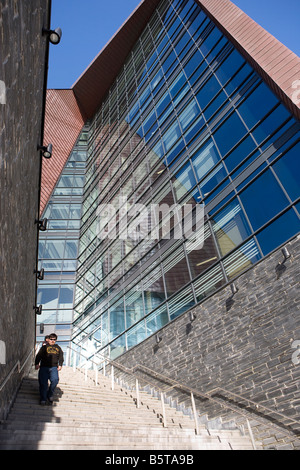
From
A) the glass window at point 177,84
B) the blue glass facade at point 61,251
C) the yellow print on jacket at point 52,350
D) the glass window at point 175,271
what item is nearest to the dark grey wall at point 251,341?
Result: the glass window at point 175,271

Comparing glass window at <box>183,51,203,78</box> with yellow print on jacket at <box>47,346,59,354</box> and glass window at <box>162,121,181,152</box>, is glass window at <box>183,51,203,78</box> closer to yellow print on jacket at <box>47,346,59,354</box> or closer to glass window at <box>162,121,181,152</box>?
glass window at <box>162,121,181,152</box>

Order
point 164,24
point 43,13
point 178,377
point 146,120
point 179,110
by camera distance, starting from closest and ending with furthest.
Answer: point 43,13 < point 178,377 < point 179,110 < point 146,120 < point 164,24

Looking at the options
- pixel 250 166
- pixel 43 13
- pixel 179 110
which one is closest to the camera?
pixel 43 13

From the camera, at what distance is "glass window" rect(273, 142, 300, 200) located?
1000 cm

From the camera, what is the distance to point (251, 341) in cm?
904

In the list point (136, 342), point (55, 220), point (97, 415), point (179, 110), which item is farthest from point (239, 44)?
point (55, 220)

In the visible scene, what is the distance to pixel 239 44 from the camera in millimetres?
→ 14828

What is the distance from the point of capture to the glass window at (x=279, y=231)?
9.40 m

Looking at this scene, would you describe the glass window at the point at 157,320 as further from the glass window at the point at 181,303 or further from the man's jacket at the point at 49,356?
the man's jacket at the point at 49,356

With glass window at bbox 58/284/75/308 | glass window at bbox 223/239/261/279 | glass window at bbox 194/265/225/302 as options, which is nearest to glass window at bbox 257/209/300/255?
glass window at bbox 223/239/261/279

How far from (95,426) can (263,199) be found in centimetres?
830

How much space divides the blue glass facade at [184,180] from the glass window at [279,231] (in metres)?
0.03
